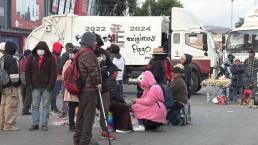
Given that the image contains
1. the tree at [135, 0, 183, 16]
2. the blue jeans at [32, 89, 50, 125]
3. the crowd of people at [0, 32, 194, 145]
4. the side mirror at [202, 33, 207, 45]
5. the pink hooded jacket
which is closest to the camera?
the crowd of people at [0, 32, 194, 145]

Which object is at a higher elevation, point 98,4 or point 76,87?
point 98,4

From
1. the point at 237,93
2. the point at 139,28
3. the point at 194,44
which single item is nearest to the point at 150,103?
the point at 237,93

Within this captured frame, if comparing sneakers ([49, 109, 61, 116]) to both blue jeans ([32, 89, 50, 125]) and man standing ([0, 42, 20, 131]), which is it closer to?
blue jeans ([32, 89, 50, 125])

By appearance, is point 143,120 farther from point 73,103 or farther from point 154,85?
point 73,103

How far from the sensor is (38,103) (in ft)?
36.3

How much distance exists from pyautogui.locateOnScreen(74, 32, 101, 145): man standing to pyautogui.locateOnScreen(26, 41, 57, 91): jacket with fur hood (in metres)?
2.10

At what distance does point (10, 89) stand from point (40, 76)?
2.18ft

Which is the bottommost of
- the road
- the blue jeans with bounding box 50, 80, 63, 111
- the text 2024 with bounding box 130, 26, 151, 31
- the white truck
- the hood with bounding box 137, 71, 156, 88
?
the road

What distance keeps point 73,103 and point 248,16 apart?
13.3 meters

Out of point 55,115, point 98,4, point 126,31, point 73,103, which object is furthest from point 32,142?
point 98,4

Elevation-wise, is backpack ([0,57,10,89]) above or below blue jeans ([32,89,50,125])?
above

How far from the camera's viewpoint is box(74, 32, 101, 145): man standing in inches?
348

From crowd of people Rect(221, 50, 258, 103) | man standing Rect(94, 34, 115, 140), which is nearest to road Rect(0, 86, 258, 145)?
man standing Rect(94, 34, 115, 140)

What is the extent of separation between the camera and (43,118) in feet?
36.6
